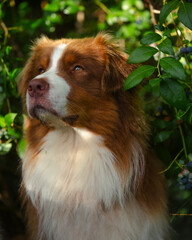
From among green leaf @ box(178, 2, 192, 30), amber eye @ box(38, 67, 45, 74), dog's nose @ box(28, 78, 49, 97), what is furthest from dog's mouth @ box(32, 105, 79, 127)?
green leaf @ box(178, 2, 192, 30)

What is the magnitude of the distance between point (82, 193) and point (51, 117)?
67cm

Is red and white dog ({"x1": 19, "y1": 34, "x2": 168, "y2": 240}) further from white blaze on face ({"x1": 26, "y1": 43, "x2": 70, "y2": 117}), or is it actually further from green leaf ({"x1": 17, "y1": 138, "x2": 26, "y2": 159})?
green leaf ({"x1": 17, "y1": 138, "x2": 26, "y2": 159})

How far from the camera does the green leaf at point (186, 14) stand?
2198mm

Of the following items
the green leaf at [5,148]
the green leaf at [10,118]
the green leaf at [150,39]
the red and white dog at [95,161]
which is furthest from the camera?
the green leaf at [5,148]

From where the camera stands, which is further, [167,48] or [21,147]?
[21,147]

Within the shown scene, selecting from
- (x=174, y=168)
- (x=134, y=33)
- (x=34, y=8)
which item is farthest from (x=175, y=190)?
(x=34, y=8)

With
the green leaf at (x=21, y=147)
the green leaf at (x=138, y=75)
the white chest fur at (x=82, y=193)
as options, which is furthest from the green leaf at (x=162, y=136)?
the green leaf at (x=21, y=147)

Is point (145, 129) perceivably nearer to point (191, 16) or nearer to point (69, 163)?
point (69, 163)

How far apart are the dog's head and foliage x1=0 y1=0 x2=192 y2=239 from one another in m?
0.29

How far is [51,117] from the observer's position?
259 cm

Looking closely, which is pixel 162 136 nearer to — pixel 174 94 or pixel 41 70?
pixel 174 94

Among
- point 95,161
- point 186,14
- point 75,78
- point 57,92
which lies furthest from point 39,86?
point 186,14

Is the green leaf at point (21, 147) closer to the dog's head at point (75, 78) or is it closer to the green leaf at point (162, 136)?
the dog's head at point (75, 78)

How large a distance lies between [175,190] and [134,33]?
2.18 metres
